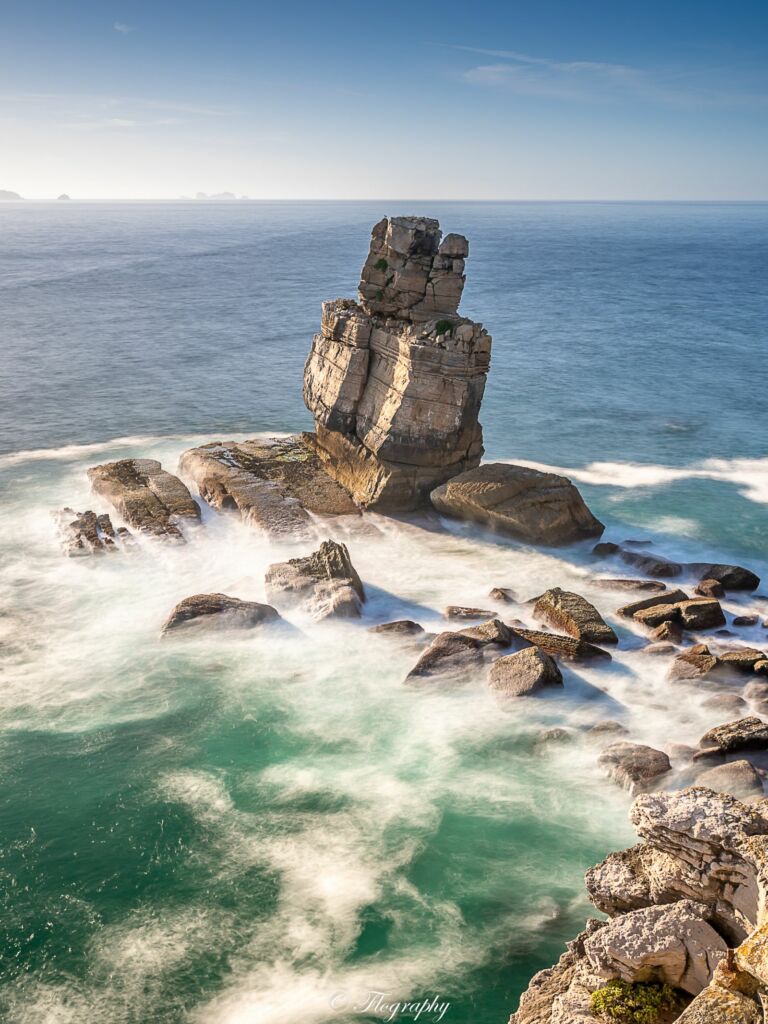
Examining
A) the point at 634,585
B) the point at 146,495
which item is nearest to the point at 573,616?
the point at 634,585

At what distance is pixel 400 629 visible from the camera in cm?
2739

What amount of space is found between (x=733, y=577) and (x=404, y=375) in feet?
49.6

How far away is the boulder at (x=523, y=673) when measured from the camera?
2402 centimetres

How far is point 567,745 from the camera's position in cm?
2205

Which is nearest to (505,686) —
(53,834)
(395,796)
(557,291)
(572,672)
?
(572,672)

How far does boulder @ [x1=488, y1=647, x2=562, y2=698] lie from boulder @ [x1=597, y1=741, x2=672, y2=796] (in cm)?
315

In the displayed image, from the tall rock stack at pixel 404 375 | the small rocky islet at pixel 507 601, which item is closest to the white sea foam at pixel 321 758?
the small rocky islet at pixel 507 601

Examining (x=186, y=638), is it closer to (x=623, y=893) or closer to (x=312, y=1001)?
(x=312, y=1001)

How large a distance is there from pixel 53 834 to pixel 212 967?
18.6 ft

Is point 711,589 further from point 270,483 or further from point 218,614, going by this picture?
point 270,483

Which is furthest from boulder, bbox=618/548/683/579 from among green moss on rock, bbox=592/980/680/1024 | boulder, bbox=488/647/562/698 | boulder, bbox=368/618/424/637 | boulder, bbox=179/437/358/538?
green moss on rock, bbox=592/980/680/1024

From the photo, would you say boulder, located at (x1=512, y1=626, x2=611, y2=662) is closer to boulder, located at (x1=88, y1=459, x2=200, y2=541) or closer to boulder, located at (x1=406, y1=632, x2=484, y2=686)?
boulder, located at (x1=406, y1=632, x2=484, y2=686)

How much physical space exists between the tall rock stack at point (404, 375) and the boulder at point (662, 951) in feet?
88.5

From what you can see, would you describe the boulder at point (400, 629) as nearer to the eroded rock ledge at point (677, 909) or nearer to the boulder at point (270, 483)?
the boulder at point (270, 483)
